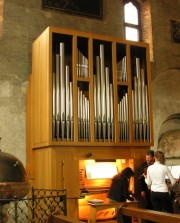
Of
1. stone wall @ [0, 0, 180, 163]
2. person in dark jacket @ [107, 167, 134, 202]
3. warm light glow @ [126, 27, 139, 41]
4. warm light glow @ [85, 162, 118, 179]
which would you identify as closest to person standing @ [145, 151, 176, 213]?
person in dark jacket @ [107, 167, 134, 202]

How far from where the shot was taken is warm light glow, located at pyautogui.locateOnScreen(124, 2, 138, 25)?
11.8 metres

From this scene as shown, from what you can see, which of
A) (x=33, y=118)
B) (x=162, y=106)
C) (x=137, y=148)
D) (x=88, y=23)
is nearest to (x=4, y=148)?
(x=33, y=118)

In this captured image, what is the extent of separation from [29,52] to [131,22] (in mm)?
3794

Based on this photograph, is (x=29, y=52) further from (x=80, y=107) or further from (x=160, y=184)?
(x=160, y=184)

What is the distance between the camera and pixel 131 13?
468 inches

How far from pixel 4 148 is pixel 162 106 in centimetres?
498

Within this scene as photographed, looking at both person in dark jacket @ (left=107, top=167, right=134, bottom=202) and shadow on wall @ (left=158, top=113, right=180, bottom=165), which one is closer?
person in dark jacket @ (left=107, top=167, right=134, bottom=202)

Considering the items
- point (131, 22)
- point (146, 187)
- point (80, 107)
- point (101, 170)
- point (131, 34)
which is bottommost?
point (146, 187)

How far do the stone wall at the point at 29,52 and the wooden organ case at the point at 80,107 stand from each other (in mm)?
354

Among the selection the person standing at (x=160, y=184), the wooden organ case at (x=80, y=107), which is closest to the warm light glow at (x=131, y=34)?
the wooden organ case at (x=80, y=107)

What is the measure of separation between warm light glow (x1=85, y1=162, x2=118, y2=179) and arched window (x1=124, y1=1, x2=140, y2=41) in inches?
173

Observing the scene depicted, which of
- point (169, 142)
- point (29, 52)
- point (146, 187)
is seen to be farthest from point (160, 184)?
point (29, 52)

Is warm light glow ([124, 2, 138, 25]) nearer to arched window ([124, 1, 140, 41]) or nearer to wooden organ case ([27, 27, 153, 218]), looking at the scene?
arched window ([124, 1, 140, 41])

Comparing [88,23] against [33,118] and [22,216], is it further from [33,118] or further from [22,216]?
[22,216]
